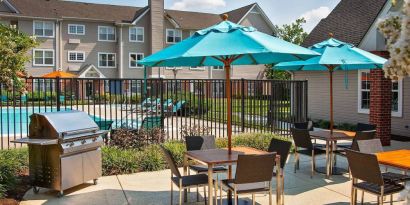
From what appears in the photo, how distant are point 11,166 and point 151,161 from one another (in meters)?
2.72

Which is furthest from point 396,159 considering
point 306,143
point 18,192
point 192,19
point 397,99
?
point 192,19

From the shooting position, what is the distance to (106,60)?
1494 inches

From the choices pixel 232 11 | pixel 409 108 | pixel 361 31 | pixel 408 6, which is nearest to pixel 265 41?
pixel 408 6

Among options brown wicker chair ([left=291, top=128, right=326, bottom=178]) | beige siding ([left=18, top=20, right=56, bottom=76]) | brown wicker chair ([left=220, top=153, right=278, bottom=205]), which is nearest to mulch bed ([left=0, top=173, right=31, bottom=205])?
brown wicker chair ([left=220, top=153, right=278, bottom=205])

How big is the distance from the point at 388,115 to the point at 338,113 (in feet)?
15.9

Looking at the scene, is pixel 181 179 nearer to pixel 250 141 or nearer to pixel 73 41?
pixel 250 141

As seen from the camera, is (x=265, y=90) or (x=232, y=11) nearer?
(x=265, y=90)

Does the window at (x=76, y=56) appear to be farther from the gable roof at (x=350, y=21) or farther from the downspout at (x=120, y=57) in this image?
the gable roof at (x=350, y=21)

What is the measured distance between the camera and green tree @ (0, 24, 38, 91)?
5.67 metres

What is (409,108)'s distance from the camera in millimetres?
13117

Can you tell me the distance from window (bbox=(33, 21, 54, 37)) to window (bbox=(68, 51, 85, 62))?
237cm

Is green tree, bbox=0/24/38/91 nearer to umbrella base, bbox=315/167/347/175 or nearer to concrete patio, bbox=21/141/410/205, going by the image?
concrete patio, bbox=21/141/410/205

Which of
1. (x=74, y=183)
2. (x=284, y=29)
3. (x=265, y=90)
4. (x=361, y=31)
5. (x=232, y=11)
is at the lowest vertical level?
(x=74, y=183)

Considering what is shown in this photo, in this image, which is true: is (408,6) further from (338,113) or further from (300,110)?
(338,113)
